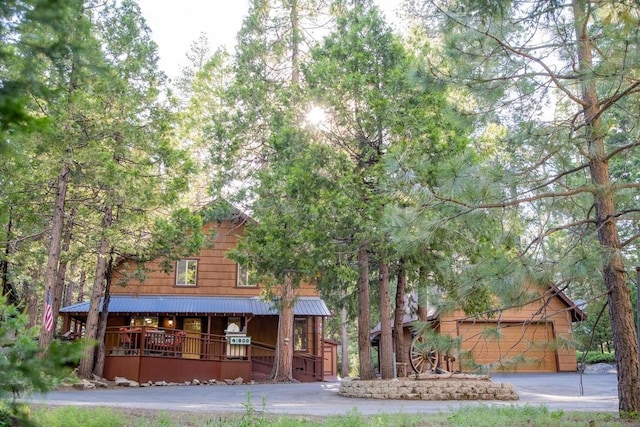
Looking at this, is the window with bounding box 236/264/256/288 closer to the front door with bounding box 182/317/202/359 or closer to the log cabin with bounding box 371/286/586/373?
the front door with bounding box 182/317/202/359

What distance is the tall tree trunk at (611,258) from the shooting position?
24.6 ft

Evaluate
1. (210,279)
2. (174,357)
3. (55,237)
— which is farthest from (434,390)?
(210,279)

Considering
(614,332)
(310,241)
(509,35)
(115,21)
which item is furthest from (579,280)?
(115,21)

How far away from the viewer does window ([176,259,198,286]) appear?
2397 centimetres

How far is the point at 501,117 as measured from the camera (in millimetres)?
8914

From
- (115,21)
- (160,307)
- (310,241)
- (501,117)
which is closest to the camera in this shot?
(501,117)

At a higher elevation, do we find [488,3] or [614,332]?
[488,3]

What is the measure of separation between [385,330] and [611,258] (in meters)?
8.00

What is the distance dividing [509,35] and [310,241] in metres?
6.81

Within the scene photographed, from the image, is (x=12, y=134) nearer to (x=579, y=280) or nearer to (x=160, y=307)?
(x=579, y=280)

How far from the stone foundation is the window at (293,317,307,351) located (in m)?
11.0

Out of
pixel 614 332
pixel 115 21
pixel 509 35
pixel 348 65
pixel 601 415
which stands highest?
pixel 115 21

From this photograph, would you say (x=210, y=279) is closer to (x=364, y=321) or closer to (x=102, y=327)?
(x=102, y=327)

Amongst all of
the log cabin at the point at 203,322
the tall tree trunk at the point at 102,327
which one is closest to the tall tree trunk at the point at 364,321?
the log cabin at the point at 203,322
